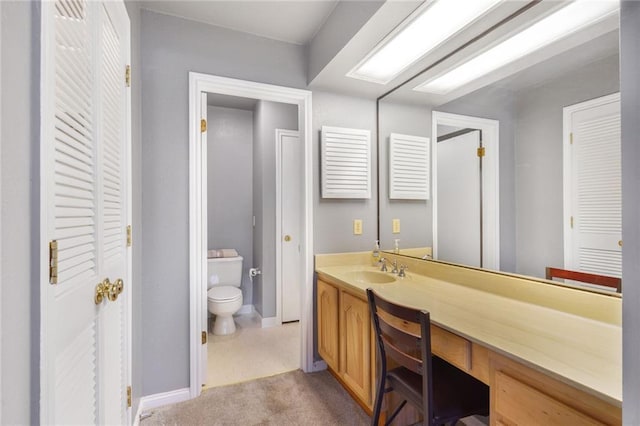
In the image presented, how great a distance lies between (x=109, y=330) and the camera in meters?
1.19

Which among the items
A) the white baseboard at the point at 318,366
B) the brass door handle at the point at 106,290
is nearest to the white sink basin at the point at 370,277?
the white baseboard at the point at 318,366

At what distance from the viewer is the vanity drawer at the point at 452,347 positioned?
1.10 m

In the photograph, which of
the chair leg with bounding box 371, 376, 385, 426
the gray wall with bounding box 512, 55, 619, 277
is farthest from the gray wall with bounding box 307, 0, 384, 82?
the chair leg with bounding box 371, 376, 385, 426

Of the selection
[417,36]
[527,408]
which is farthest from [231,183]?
[527,408]

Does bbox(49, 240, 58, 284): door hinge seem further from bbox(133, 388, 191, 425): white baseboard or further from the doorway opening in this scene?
the doorway opening

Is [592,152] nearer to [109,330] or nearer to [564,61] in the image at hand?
[564,61]

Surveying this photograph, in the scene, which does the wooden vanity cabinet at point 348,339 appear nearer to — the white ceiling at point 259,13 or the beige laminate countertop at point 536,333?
the beige laminate countertop at point 536,333

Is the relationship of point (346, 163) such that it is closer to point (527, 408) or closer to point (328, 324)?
point (328, 324)

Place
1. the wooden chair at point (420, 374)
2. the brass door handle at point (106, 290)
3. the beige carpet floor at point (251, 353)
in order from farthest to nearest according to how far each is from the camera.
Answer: the beige carpet floor at point (251, 353), the wooden chair at point (420, 374), the brass door handle at point (106, 290)

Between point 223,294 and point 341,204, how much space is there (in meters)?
1.51

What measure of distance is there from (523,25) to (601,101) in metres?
0.56

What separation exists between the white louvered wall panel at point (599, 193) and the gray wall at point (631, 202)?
2.15ft

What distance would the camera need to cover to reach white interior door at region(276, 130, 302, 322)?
330 cm

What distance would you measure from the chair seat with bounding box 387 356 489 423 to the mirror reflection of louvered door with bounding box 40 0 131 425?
1.14 meters
